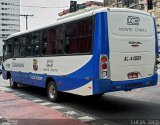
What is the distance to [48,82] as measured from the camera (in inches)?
524

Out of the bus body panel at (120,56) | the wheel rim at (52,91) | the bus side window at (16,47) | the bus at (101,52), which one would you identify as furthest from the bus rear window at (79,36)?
the bus side window at (16,47)

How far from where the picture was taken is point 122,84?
399 inches

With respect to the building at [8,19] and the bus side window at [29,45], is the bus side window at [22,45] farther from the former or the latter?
the building at [8,19]

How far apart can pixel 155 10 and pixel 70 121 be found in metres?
68.4

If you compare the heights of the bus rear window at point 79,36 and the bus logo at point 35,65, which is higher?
the bus rear window at point 79,36

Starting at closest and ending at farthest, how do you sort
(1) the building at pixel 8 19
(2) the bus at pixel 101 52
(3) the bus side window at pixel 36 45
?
1. (2) the bus at pixel 101 52
2. (3) the bus side window at pixel 36 45
3. (1) the building at pixel 8 19

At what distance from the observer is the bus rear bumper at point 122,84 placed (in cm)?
970

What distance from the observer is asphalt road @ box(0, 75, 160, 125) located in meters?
9.19

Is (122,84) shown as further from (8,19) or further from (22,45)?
(8,19)

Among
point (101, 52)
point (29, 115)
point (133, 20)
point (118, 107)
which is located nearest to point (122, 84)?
point (101, 52)

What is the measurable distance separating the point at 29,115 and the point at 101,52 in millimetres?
2921

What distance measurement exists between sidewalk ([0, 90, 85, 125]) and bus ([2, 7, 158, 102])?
1.02 meters

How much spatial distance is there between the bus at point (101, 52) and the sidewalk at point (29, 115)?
102cm

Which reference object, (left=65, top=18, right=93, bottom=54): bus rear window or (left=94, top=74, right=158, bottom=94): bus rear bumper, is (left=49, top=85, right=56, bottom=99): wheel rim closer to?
(left=65, top=18, right=93, bottom=54): bus rear window
